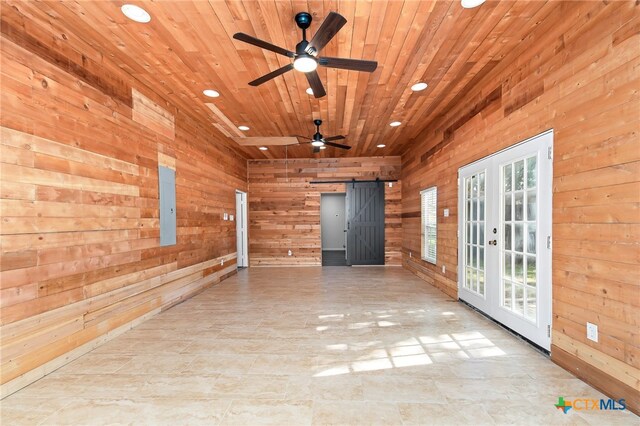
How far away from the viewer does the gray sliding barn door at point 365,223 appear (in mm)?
7660

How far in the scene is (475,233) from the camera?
3.85 m

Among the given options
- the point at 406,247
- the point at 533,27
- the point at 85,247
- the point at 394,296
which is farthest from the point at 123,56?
the point at 406,247

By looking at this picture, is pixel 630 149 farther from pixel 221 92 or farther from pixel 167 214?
pixel 167 214

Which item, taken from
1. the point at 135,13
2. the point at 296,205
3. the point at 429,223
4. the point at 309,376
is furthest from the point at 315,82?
the point at 296,205

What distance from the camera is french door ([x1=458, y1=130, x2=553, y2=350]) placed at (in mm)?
2529

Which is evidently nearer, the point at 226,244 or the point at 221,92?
the point at 221,92

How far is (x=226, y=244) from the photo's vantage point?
20.0ft

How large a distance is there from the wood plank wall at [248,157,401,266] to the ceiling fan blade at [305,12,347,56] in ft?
17.7

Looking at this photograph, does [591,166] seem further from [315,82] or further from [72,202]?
[72,202]

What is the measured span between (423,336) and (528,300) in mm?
1069

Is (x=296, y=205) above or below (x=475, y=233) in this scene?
above

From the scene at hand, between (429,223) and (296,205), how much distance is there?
3.50 meters

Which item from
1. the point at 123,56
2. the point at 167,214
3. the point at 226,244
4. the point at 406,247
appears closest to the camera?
the point at 123,56

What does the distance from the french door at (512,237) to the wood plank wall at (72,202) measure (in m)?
4.17
